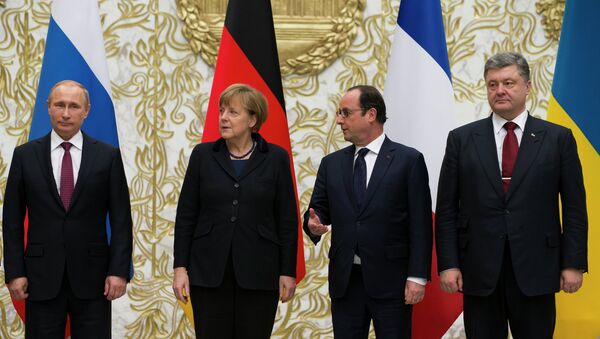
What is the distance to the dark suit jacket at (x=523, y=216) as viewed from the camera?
2.55 m

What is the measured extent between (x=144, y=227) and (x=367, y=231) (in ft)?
6.00

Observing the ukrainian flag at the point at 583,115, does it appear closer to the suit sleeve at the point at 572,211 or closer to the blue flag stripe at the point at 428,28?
the suit sleeve at the point at 572,211

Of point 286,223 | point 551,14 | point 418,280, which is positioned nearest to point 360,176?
point 286,223

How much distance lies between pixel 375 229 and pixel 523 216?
18.4 inches

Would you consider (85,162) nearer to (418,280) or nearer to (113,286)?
(113,286)

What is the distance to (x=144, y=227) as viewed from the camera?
13.9 ft

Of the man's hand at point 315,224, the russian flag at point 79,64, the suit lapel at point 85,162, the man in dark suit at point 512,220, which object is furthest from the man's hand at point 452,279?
the russian flag at point 79,64

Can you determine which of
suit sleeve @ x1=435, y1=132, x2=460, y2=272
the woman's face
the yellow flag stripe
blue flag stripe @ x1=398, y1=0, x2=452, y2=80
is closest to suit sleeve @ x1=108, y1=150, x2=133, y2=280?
the woman's face

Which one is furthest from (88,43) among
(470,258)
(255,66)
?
(470,258)

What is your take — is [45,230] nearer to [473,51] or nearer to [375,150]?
[375,150]

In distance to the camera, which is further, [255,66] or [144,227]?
[144,227]

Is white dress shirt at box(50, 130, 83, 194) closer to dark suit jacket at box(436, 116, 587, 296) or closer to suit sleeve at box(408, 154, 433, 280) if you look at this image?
suit sleeve at box(408, 154, 433, 280)

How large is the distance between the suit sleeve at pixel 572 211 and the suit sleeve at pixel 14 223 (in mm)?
1713

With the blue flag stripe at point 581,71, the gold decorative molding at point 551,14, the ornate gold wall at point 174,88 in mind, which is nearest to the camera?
the blue flag stripe at point 581,71
